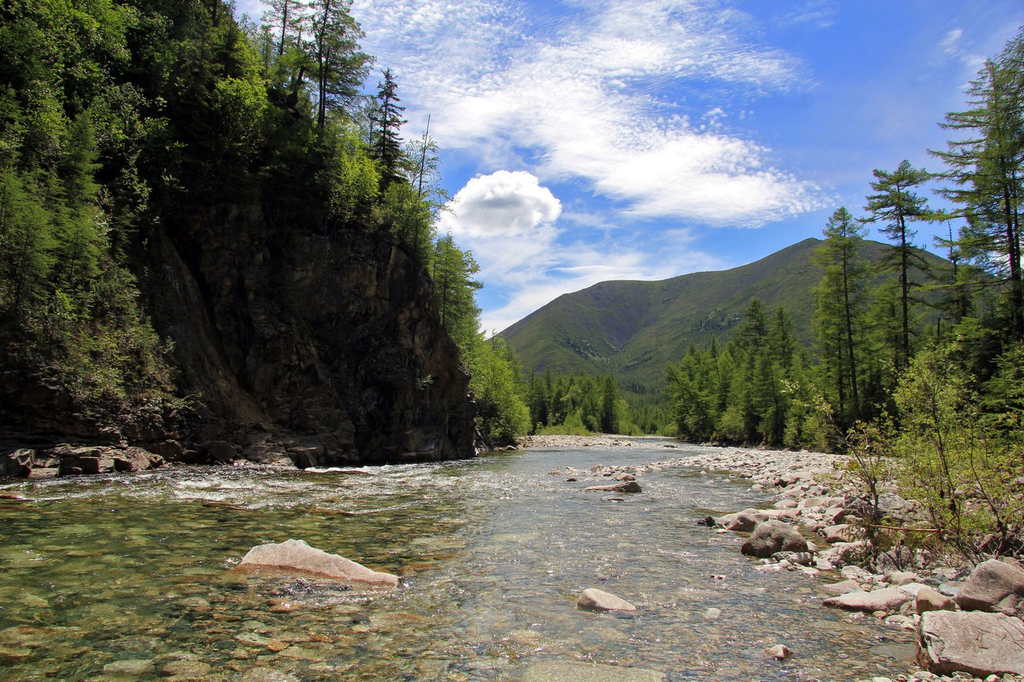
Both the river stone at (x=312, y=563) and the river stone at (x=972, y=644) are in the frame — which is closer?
the river stone at (x=972, y=644)

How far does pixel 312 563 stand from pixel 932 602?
8.87 meters

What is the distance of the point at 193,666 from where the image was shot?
16.3 feet

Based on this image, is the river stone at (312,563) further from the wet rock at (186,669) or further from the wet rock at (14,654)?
the wet rock at (14,654)

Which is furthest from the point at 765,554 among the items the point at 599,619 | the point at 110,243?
the point at 110,243

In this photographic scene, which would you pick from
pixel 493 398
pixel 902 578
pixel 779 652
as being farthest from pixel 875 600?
pixel 493 398

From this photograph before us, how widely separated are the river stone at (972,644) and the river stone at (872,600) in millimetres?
1475

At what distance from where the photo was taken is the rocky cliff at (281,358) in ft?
65.8

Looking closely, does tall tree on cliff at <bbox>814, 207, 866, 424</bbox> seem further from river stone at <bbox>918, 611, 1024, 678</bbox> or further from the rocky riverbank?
river stone at <bbox>918, 611, 1024, 678</bbox>

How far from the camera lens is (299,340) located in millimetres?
29938

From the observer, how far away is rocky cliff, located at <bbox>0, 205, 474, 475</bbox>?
2005 centimetres

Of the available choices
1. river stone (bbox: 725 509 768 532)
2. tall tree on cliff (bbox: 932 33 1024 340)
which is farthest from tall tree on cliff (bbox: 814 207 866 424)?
river stone (bbox: 725 509 768 532)

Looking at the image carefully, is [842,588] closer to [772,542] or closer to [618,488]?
[772,542]

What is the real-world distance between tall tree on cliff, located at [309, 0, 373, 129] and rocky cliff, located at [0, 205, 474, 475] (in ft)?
40.4

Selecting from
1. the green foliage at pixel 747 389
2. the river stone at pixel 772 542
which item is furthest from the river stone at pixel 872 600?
the green foliage at pixel 747 389
